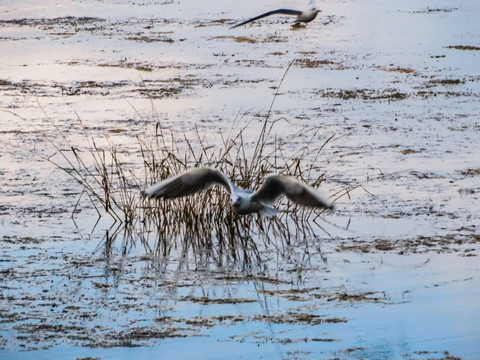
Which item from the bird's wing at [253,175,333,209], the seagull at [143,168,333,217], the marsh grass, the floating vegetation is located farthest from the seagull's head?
the floating vegetation

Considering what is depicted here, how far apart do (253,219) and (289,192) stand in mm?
2517

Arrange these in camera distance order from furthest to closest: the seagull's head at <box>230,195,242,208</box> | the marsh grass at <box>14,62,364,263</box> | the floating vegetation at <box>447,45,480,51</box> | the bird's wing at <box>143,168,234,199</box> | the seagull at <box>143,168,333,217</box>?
the floating vegetation at <box>447,45,480,51</box> → the marsh grass at <box>14,62,364,263</box> → the bird's wing at <box>143,168,234,199</box> → the seagull's head at <box>230,195,242,208</box> → the seagull at <box>143,168,333,217</box>

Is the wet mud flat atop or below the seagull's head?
below

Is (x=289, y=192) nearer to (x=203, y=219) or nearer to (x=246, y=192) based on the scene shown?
(x=246, y=192)

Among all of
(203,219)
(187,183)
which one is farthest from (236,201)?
(203,219)

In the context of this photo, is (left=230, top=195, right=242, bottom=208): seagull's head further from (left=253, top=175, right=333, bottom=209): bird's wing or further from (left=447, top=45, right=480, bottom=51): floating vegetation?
(left=447, top=45, right=480, bottom=51): floating vegetation

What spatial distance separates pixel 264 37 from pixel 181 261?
44.7 feet

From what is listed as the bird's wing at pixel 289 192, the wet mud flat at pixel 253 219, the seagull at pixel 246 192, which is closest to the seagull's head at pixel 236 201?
the seagull at pixel 246 192

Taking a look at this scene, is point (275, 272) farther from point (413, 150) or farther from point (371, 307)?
point (413, 150)

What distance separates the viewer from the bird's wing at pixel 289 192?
7344 mm

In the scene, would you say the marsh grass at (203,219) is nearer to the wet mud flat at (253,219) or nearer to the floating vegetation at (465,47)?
the wet mud flat at (253,219)

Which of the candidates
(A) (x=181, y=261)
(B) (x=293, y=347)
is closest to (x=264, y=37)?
(A) (x=181, y=261)

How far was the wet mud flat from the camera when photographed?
7.38 metres

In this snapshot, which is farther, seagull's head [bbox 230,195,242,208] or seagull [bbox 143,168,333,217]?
seagull's head [bbox 230,195,242,208]
